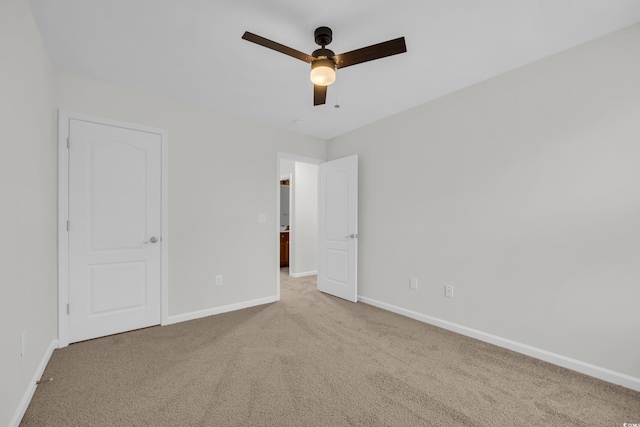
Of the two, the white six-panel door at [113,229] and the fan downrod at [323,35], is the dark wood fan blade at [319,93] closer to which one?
the fan downrod at [323,35]

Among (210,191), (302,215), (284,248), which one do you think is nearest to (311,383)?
(210,191)

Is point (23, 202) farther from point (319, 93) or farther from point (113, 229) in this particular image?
point (319, 93)

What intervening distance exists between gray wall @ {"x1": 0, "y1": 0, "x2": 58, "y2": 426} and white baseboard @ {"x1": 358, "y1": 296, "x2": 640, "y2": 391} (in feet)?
10.8

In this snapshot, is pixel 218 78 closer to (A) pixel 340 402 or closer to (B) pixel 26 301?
(B) pixel 26 301

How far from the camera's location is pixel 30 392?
1.80 metres

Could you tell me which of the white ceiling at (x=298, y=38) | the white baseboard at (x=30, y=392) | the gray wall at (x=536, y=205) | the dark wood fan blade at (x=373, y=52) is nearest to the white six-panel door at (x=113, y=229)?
the white baseboard at (x=30, y=392)

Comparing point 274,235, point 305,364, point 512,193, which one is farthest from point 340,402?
point 274,235

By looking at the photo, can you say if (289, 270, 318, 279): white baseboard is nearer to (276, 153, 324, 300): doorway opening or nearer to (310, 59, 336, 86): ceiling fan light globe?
(276, 153, 324, 300): doorway opening

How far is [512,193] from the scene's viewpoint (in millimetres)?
2533

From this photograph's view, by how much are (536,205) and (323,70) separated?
2059 mm

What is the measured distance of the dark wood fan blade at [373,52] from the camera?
1729mm

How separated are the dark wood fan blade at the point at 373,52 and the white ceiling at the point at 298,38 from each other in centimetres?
22

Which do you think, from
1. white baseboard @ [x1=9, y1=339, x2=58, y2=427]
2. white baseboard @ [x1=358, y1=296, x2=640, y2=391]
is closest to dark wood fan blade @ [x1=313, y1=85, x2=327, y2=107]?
white baseboard @ [x1=358, y1=296, x2=640, y2=391]

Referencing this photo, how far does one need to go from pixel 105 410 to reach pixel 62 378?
640 mm
